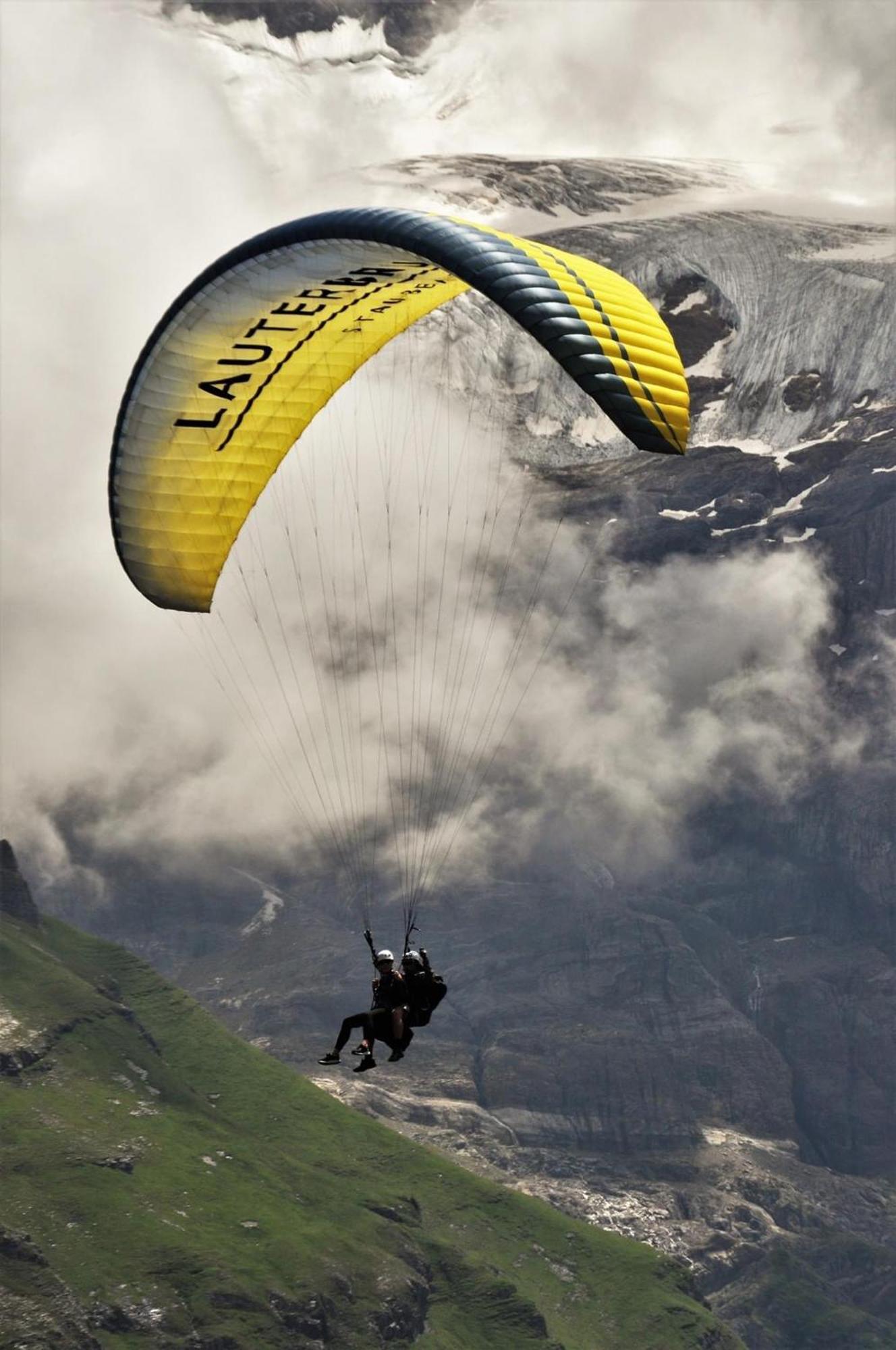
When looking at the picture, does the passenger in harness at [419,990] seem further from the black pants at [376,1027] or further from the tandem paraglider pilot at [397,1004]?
the black pants at [376,1027]

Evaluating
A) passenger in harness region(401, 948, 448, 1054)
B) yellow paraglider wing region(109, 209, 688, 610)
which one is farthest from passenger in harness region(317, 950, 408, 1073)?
yellow paraglider wing region(109, 209, 688, 610)

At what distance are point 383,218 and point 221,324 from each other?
8.39 metres

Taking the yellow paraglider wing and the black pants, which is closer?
the black pants

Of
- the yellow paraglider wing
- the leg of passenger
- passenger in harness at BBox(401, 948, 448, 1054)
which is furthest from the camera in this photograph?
the yellow paraglider wing

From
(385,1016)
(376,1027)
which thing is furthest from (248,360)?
(376,1027)

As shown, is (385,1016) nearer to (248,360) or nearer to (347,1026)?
(347,1026)

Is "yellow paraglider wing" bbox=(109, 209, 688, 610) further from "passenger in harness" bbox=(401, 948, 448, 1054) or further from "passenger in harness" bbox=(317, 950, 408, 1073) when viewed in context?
"passenger in harness" bbox=(401, 948, 448, 1054)

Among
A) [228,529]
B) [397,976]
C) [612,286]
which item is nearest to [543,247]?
[612,286]

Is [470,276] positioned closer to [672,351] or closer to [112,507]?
[672,351]

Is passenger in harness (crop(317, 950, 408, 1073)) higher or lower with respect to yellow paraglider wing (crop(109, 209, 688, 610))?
lower

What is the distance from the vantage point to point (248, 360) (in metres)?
60.7

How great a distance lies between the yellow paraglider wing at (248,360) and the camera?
178ft

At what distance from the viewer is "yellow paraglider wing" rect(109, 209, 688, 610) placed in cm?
5434

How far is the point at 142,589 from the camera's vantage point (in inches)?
2443
